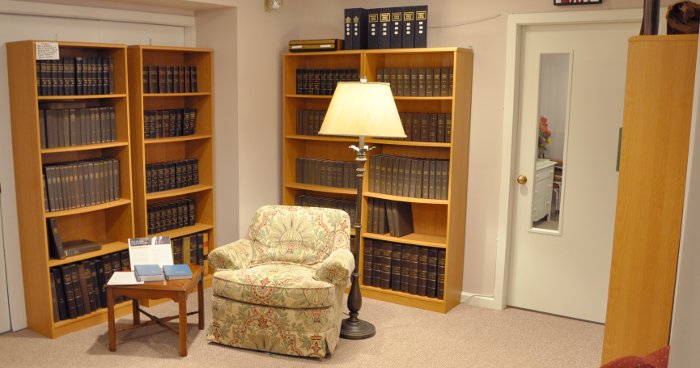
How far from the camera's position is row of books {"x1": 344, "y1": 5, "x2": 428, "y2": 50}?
175 inches

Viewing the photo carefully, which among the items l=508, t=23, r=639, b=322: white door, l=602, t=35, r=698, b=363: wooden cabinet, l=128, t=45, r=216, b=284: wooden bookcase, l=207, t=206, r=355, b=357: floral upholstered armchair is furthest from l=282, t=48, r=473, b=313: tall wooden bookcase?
l=602, t=35, r=698, b=363: wooden cabinet

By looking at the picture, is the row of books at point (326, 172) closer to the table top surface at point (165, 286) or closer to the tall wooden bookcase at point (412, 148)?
the tall wooden bookcase at point (412, 148)

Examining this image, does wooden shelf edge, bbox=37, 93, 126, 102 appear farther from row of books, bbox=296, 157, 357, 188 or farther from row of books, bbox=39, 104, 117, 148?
row of books, bbox=296, 157, 357, 188

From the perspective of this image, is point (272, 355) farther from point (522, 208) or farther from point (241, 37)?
point (241, 37)

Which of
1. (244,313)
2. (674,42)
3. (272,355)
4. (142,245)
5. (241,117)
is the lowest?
(272,355)

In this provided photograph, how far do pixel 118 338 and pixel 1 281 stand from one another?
2.62 feet

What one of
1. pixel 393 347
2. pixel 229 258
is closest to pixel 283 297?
pixel 229 258

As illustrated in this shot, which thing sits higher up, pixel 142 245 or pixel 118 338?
pixel 142 245

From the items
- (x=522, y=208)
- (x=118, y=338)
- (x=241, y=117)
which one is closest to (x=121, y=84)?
(x=241, y=117)

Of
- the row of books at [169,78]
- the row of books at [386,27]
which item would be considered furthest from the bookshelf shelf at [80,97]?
the row of books at [386,27]

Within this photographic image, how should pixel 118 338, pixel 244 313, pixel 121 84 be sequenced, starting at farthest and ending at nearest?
1. pixel 121 84
2. pixel 118 338
3. pixel 244 313

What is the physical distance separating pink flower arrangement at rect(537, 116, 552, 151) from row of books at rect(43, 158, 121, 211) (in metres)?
2.88

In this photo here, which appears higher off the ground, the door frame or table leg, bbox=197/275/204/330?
the door frame

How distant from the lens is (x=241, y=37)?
4.72 m
